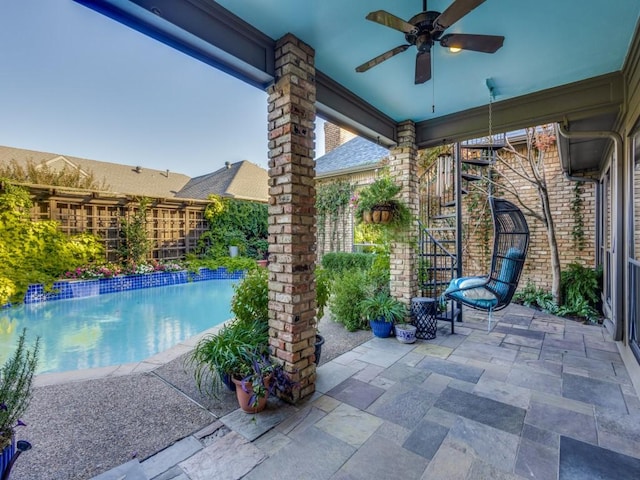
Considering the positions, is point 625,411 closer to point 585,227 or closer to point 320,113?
point 320,113

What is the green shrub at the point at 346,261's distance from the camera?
26.2 feet

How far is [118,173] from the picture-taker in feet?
48.3

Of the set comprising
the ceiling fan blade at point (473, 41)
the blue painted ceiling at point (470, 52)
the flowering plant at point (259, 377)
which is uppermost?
the blue painted ceiling at point (470, 52)

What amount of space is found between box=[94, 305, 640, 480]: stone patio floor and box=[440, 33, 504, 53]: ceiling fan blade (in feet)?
8.23

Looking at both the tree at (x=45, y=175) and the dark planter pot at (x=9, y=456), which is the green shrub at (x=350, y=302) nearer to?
the dark planter pot at (x=9, y=456)

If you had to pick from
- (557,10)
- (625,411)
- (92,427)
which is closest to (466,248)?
(625,411)

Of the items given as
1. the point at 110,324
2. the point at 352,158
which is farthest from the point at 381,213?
the point at 352,158

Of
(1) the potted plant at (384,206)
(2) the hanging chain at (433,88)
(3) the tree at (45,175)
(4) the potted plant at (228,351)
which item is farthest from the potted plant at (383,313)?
(3) the tree at (45,175)

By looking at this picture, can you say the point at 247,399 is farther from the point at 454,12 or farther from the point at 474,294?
the point at 454,12

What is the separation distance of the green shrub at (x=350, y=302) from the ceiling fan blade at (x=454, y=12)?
319 cm

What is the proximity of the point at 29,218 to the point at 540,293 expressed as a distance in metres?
11.2

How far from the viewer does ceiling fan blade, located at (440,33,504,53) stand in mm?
1812

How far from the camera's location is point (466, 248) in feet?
21.2

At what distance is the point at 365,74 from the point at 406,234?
203 cm
